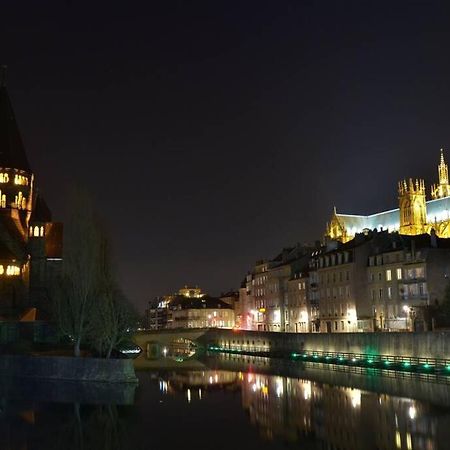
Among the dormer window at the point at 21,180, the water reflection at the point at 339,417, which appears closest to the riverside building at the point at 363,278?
the water reflection at the point at 339,417

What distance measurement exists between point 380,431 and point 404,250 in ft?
189

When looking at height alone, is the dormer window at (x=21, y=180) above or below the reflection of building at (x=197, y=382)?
above

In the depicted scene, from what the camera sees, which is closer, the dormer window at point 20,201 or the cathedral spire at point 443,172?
the dormer window at point 20,201

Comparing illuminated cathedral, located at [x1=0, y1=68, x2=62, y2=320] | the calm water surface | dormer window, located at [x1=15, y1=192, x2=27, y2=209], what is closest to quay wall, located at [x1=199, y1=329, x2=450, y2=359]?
the calm water surface

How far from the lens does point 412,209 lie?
486ft

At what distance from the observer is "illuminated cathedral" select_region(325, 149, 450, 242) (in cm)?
14525

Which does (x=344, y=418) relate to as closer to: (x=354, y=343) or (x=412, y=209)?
(x=354, y=343)

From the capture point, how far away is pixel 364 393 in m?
53.5

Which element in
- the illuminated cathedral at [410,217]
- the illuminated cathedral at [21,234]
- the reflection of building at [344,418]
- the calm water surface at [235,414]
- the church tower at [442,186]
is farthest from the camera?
the church tower at [442,186]

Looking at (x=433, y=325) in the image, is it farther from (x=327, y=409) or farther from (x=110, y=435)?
(x=110, y=435)

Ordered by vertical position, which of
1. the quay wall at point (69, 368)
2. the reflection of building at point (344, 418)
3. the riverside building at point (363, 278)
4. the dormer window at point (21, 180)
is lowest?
the reflection of building at point (344, 418)

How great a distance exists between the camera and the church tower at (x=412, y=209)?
147m

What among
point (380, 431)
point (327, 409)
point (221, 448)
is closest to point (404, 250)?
point (327, 409)

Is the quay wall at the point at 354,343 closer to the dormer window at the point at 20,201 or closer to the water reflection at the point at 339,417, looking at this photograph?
the water reflection at the point at 339,417
